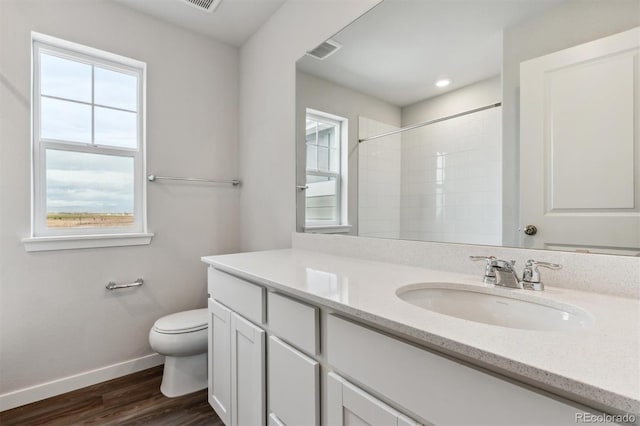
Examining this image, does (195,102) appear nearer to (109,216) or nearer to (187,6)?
(187,6)

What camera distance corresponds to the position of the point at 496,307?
888 mm

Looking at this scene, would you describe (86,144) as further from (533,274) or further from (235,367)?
(533,274)

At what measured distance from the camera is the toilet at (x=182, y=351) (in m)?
1.79

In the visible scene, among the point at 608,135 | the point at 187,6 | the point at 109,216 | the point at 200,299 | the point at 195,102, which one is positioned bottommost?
the point at 200,299

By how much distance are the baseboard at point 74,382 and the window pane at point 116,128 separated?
154 centimetres

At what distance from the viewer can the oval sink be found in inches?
29.3

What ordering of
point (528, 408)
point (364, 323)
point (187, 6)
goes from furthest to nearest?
1. point (187, 6)
2. point (364, 323)
3. point (528, 408)

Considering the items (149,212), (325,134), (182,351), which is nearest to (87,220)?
(149,212)

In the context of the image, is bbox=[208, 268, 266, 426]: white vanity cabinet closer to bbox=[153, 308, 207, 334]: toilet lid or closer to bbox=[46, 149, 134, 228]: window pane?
bbox=[153, 308, 207, 334]: toilet lid

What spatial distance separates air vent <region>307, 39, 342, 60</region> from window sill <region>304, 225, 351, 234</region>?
99cm

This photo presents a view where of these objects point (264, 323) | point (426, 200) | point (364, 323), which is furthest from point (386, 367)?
point (426, 200)

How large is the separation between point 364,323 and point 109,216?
209 centimetres

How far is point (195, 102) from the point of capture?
2.40 metres

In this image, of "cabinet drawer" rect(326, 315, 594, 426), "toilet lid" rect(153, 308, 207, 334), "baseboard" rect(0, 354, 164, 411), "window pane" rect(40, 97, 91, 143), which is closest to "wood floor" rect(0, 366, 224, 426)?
"baseboard" rect(0, 354, 164, 411)
